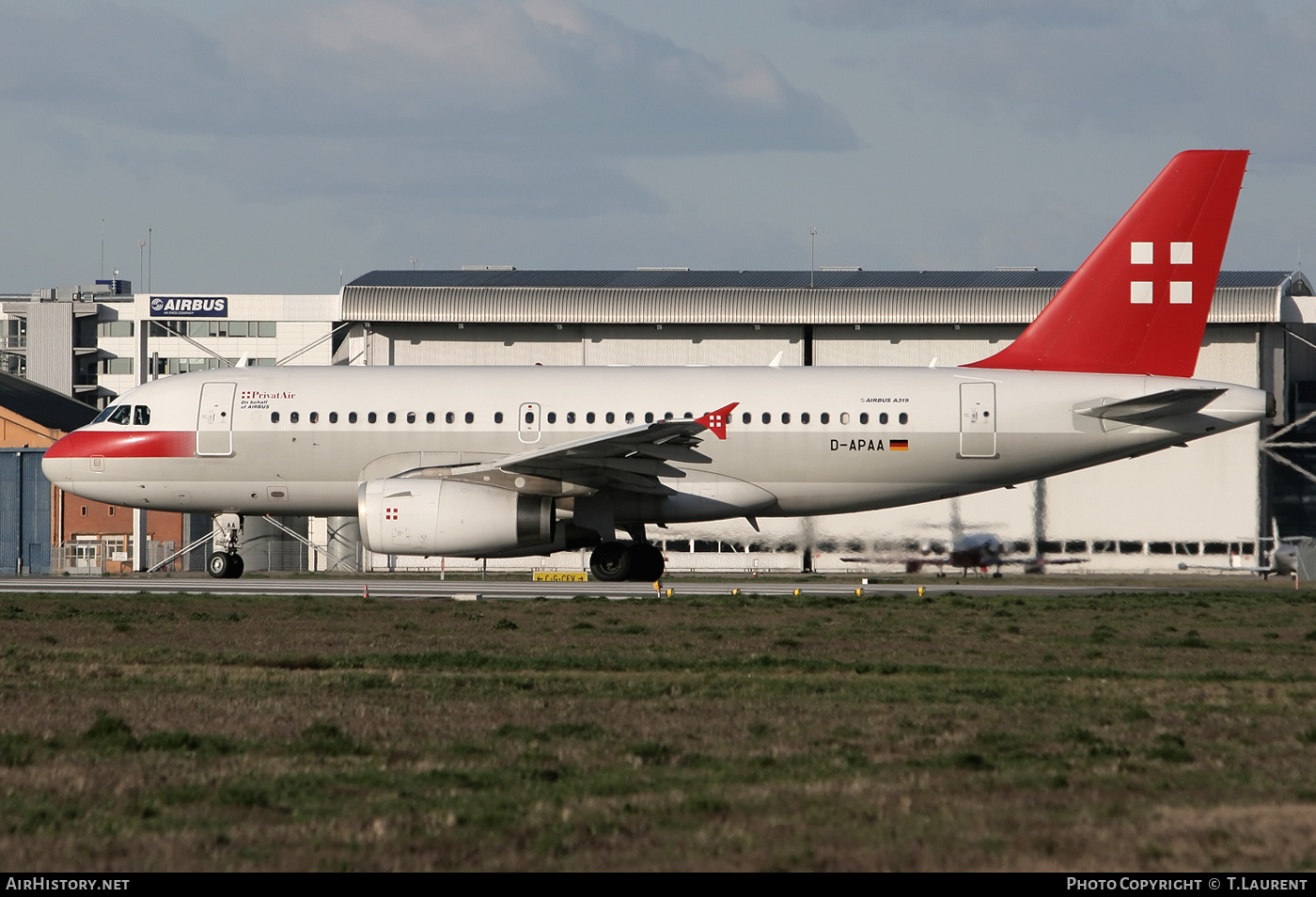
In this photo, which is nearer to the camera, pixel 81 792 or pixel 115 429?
pixel 81 792

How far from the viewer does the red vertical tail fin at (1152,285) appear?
2791cm

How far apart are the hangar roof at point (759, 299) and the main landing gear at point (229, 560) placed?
16052mm

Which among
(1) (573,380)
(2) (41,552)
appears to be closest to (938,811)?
(1) (573,380)

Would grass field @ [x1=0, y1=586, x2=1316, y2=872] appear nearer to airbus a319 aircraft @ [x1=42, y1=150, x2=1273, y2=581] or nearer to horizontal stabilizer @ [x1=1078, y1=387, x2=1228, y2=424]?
horizontal stabilizer @ [x1=1078, y1=387, x2=1228, y2=424]

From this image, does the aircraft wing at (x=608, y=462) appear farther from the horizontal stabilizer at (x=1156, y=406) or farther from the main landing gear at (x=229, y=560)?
the horizontal stabilizer at (x=1156, y=406)

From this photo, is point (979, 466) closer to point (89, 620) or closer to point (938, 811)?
point (89, 620)

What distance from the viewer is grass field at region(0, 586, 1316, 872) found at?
6.81 metres

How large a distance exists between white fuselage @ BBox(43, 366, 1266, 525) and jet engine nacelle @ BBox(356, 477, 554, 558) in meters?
2.11

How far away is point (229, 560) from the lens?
29828mm

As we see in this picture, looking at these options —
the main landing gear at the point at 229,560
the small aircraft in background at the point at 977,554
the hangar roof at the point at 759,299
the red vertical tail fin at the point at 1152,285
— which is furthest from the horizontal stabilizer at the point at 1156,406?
the main landing gear at the point at 229,560

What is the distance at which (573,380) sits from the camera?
2808 cm

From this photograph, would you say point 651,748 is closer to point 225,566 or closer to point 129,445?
point 129,445

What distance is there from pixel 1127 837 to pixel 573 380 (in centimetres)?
2171

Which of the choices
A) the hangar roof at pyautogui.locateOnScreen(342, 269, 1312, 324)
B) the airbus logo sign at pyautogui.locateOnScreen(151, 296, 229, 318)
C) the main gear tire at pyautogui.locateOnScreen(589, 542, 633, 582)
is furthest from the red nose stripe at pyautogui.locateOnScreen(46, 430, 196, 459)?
the airbus logo sign at pyautogui.locateOnScreen(151, 296, 229, 318)
